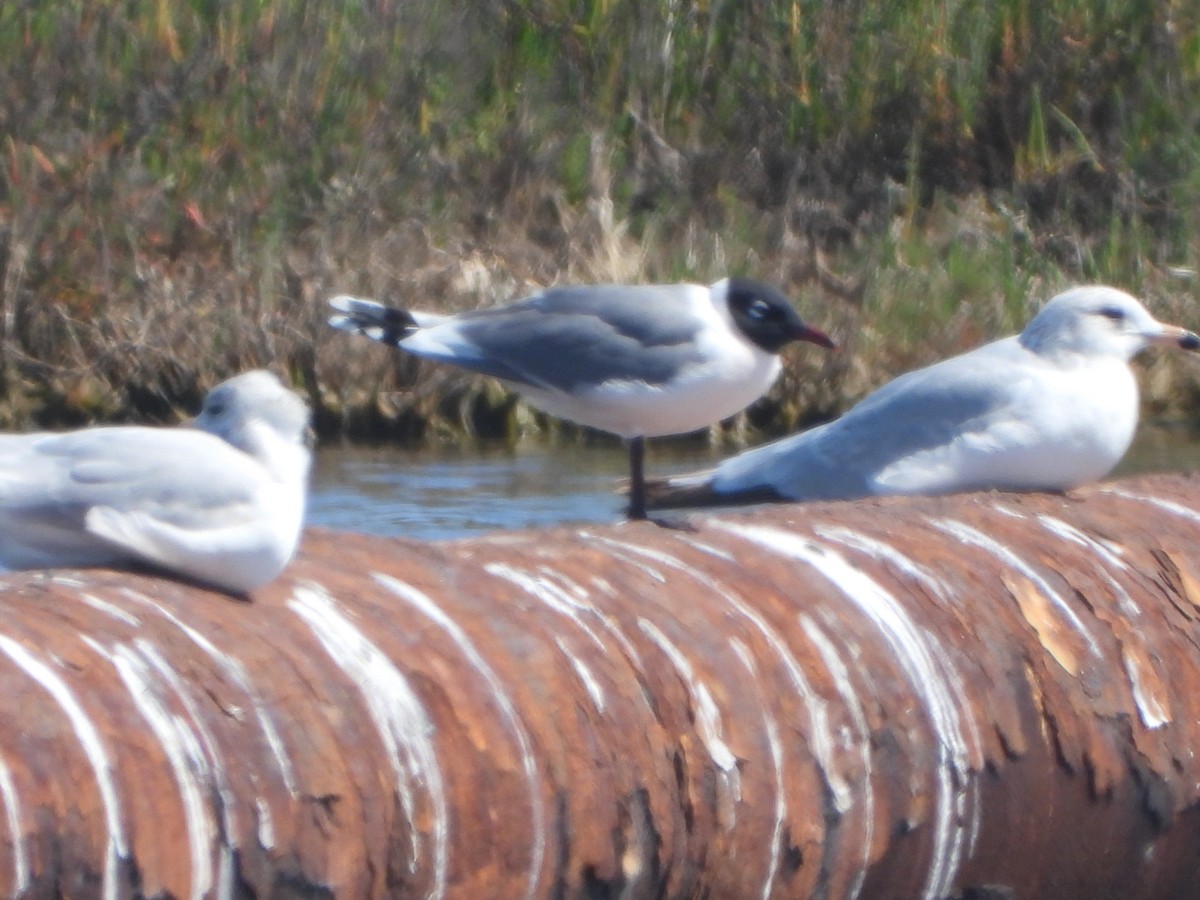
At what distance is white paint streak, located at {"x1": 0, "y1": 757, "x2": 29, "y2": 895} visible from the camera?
2000mm

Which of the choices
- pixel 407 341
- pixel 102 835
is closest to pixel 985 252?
pixel 407 341

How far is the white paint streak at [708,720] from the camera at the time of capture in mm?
2688

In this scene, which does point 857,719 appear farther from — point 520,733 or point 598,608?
point 520,733

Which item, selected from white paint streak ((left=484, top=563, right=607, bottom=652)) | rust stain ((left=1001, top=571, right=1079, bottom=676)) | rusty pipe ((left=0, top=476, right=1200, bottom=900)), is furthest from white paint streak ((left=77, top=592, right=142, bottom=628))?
rust stain ((left=1001, top=571, right=1079, bottom=676))

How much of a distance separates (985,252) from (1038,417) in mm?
5231

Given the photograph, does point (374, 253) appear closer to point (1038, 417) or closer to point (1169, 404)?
point (1169, 404)

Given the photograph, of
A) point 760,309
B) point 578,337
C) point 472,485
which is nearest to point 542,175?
point 472,485

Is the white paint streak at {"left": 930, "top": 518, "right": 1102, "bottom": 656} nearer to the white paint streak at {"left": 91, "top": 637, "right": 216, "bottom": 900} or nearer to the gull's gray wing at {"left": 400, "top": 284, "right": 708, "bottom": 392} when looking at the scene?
the white paint streak at {"left": 91, "top": 637, "right": 216, "bottom": 900}

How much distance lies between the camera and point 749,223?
33.2 feet

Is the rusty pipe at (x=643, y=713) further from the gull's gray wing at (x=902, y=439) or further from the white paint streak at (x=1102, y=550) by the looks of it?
the gull's gray wing at (x=902, y=439)

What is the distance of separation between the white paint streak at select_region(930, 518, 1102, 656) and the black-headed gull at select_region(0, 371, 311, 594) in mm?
942

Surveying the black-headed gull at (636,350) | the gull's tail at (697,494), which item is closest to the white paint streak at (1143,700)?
the gull's tail at (697,494)

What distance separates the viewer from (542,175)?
1002cm

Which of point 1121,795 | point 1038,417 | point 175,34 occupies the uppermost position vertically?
point 175,34
